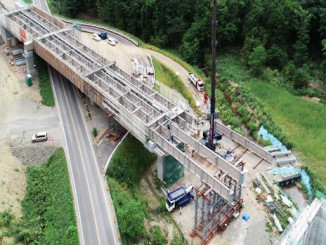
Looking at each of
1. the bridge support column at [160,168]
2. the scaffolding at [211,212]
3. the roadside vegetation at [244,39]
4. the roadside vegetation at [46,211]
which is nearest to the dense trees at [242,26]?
Result: the roadside vegetation at [244,39]

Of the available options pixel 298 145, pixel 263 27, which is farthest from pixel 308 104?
pixel 263 27

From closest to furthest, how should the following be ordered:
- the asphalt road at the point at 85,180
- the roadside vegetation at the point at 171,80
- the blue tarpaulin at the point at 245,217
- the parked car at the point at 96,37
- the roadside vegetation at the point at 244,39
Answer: the asphalt road at the point at 85,180 → the blue tarpaulin at the point at 245,217 → the roadside vegetation at the point at 171,80 → the roadside vegetation at the point at 244,39 → the parked car at the point at 96,37

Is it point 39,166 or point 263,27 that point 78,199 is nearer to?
point 39,166

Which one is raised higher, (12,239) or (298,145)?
(298,145)

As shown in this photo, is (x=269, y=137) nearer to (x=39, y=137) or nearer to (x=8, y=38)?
(x=39, y=137)

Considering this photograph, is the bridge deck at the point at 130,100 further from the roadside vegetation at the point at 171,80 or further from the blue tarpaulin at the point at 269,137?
the blue tarpaulin at the point at 269,137

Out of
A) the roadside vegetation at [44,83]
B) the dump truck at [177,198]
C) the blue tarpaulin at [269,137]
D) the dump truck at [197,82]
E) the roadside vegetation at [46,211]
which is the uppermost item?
the dump truck at [197,82]

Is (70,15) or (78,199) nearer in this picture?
(78,199)
